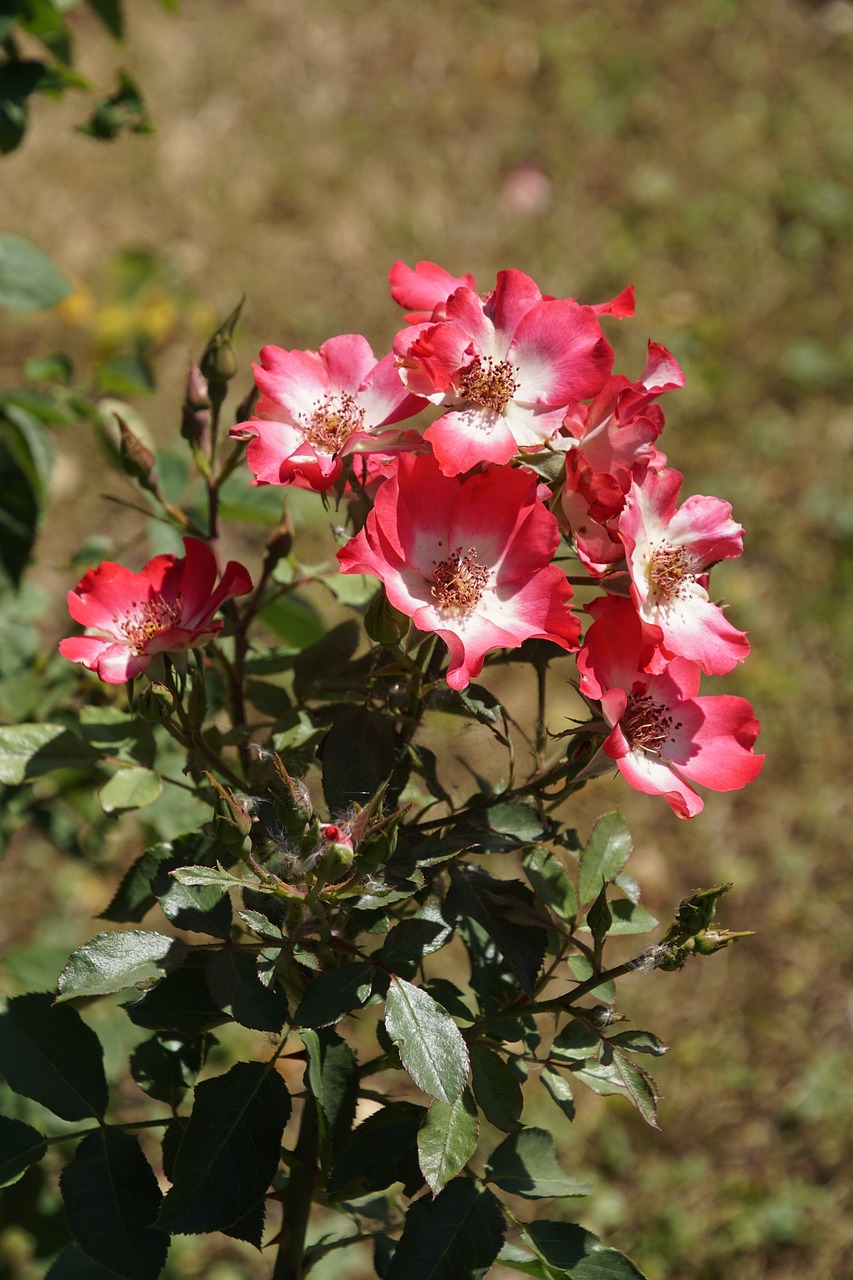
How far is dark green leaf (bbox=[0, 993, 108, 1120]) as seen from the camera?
3.48 ft

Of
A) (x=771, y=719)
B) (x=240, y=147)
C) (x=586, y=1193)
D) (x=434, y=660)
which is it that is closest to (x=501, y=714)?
(x=434, y=660)

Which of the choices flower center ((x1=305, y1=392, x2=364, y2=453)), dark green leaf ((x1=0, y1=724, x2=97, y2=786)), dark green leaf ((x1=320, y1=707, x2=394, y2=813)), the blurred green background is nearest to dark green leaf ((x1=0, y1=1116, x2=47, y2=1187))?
dark green leaf ((x1=0, y1=724, x2=97, y2=786))

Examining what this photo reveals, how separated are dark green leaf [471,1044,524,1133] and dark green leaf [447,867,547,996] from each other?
0.07m

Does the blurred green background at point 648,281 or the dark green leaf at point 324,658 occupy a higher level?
the dark green leaf at point 324,658

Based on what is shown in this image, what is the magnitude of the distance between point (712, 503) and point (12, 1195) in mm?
1348

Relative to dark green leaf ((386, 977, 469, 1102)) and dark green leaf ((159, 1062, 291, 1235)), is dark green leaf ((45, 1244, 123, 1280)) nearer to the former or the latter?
dark green leaf ((159, 1062, 291, 1235))

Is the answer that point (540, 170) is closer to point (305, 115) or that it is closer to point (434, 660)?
point (305, 115)

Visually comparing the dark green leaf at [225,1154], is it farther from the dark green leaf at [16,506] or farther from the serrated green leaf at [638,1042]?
the dark green leaf at [16,506]

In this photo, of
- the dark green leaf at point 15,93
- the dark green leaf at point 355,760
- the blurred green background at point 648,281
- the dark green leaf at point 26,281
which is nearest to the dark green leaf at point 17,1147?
the dark green leaf at point 355,760

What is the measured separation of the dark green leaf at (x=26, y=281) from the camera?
1.70 m

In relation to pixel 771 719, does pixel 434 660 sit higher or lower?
higher

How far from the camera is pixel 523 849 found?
1049 millimetres

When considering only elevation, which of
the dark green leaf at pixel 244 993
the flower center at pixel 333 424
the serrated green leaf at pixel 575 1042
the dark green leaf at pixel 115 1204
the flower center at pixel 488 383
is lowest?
the dark green leaf at pixel 115 1204

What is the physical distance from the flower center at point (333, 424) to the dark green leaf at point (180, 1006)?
1.41 ft
